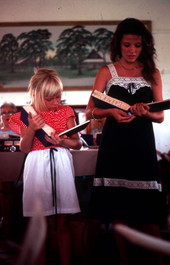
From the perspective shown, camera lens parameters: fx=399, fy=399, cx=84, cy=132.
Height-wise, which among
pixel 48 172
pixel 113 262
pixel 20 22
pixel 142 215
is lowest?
pixel 113 262

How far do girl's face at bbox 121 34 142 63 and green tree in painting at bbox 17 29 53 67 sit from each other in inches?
132

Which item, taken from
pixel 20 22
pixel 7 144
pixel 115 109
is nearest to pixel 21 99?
pixel 20 22

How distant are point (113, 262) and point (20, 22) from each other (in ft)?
12.4

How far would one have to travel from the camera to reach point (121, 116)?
6.67 feet

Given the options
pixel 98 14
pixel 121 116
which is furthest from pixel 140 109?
pixel 98 14

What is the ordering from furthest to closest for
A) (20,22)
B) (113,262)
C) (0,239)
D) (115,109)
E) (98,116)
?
(20,22) < (0,239) < (113,262) < (98,116) < (115,109)

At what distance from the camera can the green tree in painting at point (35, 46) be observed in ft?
17.7

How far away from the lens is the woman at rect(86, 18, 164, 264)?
212cm

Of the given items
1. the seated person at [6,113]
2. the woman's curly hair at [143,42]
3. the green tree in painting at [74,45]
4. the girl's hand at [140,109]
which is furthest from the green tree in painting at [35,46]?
the girl's hand at [140,109]

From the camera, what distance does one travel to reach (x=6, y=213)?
142 inches

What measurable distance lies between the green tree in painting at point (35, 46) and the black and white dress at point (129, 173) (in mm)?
3434

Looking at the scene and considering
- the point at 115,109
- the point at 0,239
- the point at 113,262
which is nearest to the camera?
the point at 115,109

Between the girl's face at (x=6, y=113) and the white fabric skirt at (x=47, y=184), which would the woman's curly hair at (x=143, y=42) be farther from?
the girl's face at (x=6, y=113)

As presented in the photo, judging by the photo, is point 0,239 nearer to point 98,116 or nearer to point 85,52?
point 98,116
